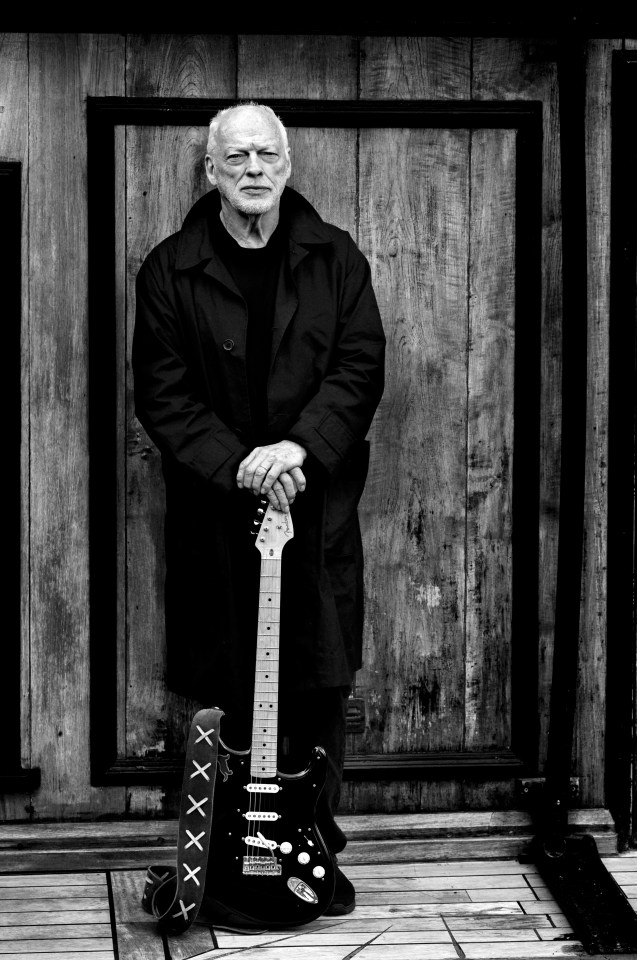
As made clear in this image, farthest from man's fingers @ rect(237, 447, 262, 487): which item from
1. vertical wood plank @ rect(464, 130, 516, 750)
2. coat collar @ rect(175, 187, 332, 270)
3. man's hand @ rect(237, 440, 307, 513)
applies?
vertical wood plank @ rect(464, 130, 516, 750)

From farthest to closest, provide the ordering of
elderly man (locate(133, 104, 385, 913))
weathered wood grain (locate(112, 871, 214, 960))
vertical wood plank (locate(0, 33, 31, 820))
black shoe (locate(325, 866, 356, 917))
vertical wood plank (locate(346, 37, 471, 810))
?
vertical wood plank (locate(346, 37, 471, 810))
vertical wood plank (locate(0, 33, 31, 820))
black shoe (locate(325, 866, 356, 917))
elderly man (locate(133, 104, 385, 913))
weathered wood grain (locate(112, 871, 214, 960))

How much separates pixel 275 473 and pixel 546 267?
1138 mm

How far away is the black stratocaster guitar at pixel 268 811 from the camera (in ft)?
12.1

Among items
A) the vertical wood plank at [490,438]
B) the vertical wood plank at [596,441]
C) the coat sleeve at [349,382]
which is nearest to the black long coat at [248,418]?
the coat sleeve at [349,382]

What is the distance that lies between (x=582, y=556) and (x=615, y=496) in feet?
0.87

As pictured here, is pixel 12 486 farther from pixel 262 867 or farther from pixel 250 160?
pixel 262 867

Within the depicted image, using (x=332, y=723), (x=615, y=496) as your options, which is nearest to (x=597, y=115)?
(x=615, y=496)

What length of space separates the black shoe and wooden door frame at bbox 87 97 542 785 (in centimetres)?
44

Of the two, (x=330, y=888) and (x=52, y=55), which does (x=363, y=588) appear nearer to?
(x=330, y=888)

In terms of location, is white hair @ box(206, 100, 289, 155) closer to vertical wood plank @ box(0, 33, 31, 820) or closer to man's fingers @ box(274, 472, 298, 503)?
vertical wood plank @ box(0, 33, 31, 820)

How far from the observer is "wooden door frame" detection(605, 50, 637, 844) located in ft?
13.9

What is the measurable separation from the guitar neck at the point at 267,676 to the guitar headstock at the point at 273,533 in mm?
20

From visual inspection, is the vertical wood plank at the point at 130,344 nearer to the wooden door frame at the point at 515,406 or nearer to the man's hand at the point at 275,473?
the wooden door frame at the point at 515,406

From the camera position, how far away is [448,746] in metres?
4.39
